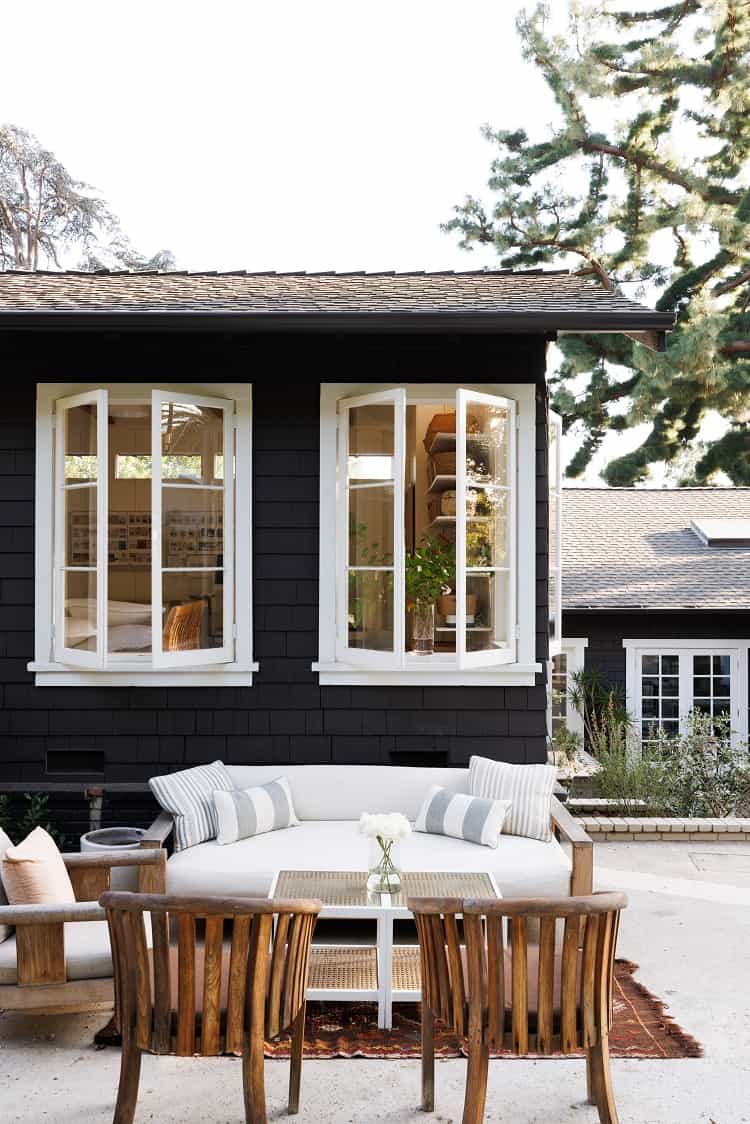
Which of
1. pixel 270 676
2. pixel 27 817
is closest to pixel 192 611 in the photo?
pixel 270 676

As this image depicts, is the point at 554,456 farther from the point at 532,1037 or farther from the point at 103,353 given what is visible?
the point at 532,1037

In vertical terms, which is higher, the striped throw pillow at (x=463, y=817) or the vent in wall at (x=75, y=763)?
the vent in wall at (x=75, y=763)

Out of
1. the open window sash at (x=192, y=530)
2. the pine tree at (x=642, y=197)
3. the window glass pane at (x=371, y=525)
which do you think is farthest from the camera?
the pine tree at (x=642, y=197)

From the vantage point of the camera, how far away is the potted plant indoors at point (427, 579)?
19.5ft

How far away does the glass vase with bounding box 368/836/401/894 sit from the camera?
421 cm

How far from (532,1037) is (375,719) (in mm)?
3072

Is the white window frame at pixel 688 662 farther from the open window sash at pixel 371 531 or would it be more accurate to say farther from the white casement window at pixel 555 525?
the open window sash at pixel 371 531

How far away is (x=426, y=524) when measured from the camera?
596 centimetres

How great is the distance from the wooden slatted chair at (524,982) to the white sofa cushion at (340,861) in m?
1.57

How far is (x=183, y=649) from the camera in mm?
5887

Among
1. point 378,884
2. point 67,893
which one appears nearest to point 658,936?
point 378,884

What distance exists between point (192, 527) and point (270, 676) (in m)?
0.96

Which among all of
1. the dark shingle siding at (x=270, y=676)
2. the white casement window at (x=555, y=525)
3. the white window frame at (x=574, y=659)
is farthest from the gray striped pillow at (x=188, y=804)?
the white window frame at (x=574, y=659)

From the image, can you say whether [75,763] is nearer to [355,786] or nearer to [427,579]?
[355,786]
